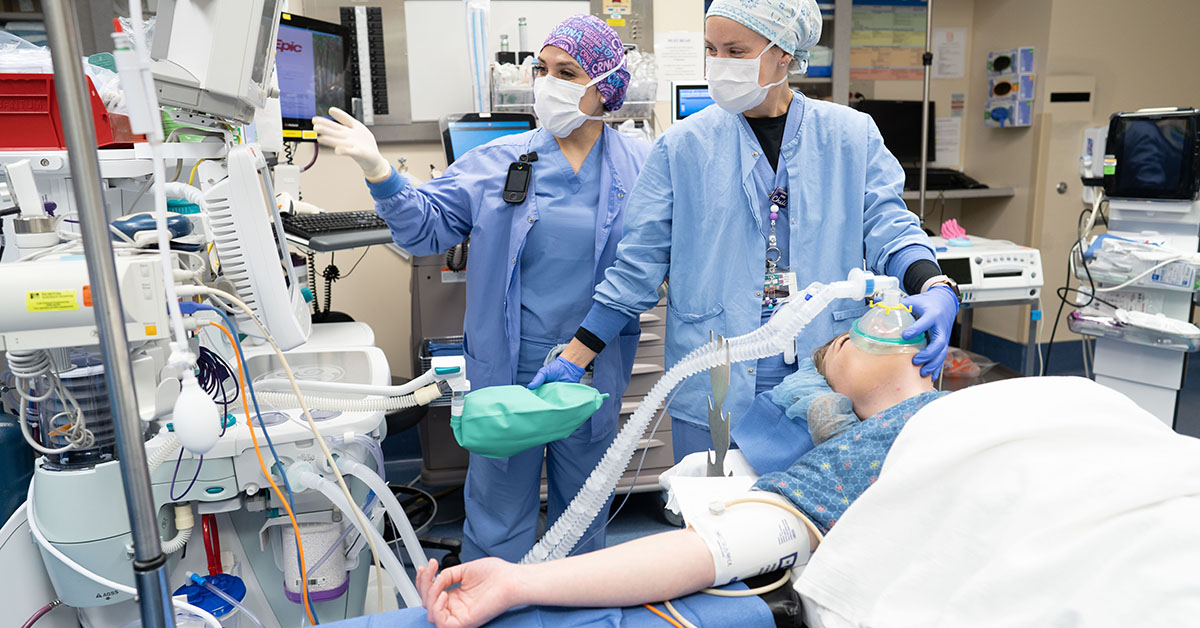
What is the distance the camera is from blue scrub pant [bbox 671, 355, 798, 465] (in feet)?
5.13

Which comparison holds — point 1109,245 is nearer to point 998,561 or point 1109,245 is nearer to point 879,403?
point 879,403

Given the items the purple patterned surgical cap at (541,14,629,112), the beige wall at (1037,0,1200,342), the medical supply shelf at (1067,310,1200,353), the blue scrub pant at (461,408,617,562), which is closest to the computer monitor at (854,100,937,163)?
the beige wall at (1037,0,1200,342)

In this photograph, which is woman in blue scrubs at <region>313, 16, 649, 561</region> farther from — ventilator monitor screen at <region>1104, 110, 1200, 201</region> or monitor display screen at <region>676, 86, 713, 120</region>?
ventilator monitor screen at <region>1104, 110, 1200, 201</region>

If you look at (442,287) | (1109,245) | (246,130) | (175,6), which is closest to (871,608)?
(175,6)

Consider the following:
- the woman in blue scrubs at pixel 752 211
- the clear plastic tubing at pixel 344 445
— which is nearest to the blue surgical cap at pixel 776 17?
the woman in blue scrubs at pixel 752 211

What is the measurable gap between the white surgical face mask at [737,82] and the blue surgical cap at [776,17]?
14 millimetres

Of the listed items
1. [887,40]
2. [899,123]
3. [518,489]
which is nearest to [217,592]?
[518,489]

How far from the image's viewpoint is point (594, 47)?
178 cm

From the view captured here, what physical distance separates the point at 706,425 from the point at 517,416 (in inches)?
18.7

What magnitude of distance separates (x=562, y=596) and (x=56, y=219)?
1.16 metres

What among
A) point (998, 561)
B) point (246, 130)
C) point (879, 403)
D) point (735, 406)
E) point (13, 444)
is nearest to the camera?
point (998, 561)

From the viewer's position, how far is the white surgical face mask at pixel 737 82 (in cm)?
155

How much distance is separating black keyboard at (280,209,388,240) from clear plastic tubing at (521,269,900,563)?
0.91m

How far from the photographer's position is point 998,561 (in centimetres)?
88
